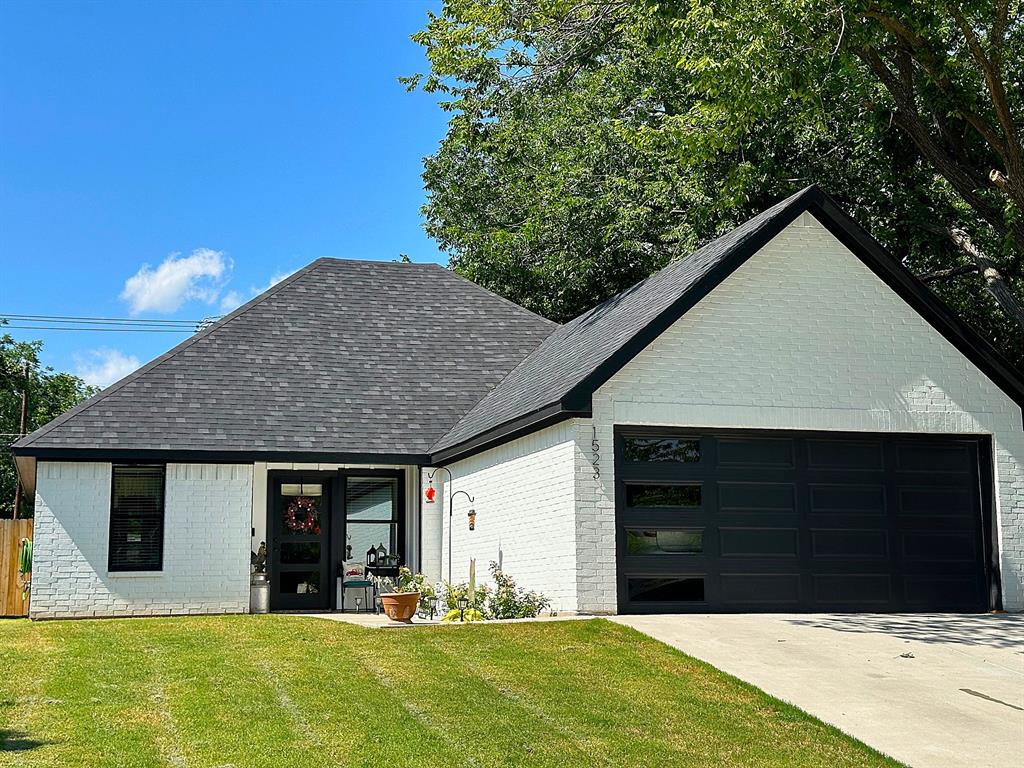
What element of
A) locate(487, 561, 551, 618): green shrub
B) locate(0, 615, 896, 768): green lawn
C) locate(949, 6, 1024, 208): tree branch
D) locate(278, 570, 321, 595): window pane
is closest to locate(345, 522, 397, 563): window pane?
locate(278, 570, 321, 595): window pane

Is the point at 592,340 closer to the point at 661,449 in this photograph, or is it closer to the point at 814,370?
the point at 661,449

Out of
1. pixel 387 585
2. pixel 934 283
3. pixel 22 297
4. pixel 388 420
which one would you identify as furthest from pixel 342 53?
pixel 22 297

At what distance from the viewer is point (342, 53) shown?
23.8 m

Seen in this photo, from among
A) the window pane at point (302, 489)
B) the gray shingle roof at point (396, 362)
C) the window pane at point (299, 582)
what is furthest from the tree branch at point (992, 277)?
the window pane at point (299, 582)

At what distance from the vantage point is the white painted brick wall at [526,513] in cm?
1503

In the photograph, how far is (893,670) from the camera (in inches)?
452

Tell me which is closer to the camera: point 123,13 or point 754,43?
point 754,43

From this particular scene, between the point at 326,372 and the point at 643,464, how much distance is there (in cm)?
788

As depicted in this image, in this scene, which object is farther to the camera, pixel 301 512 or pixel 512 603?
pixel 301 512

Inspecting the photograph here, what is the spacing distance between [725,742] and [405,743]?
2529mm

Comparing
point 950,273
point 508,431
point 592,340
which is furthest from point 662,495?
point 950,273

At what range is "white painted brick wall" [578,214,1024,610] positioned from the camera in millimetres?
15648

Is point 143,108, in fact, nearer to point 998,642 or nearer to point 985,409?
point 985,409

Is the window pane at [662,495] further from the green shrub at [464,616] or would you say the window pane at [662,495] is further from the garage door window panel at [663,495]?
the green shrub at [464,616]
